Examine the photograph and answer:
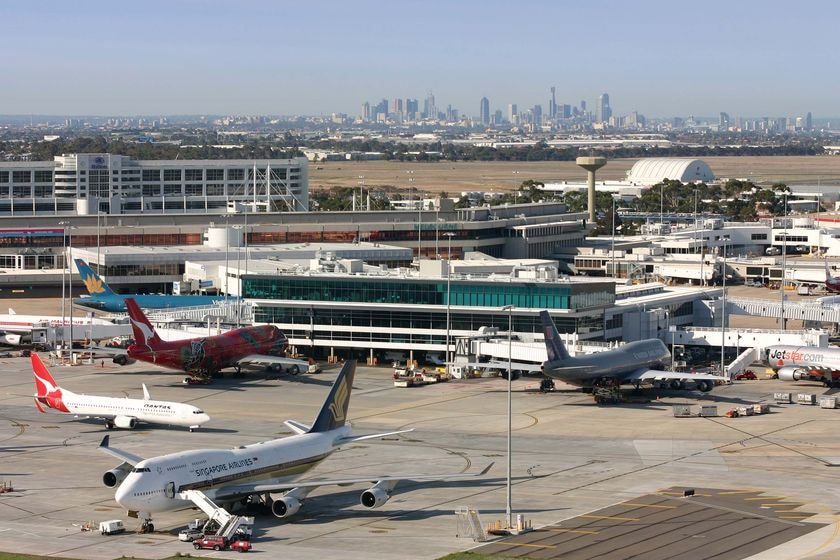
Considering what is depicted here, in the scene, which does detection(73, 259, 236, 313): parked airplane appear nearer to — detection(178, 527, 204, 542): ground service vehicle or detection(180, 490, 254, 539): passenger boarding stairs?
detection(180, 490, 254, 539): passenger boarding stairs

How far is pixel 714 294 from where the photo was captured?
519 feet

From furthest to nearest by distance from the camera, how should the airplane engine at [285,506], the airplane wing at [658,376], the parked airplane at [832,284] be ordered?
the parked airplane at [832,284], the airplane wing at [658,376], the airplane engine at [285,506]

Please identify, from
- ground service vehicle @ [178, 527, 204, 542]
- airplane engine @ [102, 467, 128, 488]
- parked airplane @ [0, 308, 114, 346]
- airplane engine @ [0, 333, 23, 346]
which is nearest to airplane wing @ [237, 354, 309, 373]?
parked airplane @ [0, 308, 114, 346]

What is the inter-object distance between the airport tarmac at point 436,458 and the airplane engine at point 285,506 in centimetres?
58

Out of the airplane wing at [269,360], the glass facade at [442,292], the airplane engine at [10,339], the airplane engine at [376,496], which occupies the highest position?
the glass facade at [442,292]

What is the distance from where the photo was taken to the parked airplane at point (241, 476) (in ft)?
235

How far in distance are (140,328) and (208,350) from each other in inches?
276

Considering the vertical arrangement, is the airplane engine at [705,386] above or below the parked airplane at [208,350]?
below

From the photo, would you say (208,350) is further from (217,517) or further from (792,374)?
(217,517)

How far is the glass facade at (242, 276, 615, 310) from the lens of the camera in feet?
446

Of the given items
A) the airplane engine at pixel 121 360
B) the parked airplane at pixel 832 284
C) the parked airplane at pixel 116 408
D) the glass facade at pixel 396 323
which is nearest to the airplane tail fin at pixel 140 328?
the airplane engine at pixel 121 360

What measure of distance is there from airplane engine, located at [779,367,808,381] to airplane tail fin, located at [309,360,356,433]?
56.9m

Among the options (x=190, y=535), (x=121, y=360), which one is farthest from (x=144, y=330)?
(x=190, y=535)

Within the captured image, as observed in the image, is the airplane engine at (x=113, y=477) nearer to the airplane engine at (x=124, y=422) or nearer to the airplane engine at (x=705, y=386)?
the airplane engine at (x=124, y=422)
